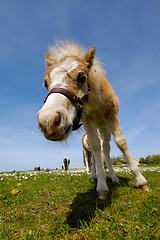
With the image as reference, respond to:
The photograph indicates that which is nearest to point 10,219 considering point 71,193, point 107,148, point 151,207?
point 71,193

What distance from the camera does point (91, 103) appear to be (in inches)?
190

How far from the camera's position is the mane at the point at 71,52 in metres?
3.95

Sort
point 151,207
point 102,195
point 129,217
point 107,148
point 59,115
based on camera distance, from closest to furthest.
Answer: point 59,115 → point 129,217 → point 151,207 → point 102,195 → point 107,148

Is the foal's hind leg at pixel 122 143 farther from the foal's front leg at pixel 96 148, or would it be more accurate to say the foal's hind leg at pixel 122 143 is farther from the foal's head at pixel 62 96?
the foal's head at pixel 62 96

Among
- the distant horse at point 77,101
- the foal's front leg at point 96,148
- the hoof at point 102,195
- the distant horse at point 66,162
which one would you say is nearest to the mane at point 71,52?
the distant horse at point 77,101

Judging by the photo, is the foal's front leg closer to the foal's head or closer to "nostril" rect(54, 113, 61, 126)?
the foal's head

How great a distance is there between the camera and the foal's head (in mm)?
2357

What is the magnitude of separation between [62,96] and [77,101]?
0.40m

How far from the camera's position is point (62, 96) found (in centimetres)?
282

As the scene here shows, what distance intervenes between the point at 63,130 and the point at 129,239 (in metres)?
1.80

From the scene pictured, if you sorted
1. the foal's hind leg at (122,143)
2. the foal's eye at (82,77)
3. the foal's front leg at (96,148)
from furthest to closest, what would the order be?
the foal's hind leg at (122,143) < the foal's front leg at (96,148) < the foal's eye at (82,77)

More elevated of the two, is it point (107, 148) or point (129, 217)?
point (107, 148)

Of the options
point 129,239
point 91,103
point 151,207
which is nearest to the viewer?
point 129,239

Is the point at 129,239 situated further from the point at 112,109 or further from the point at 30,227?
the point at 112,109
